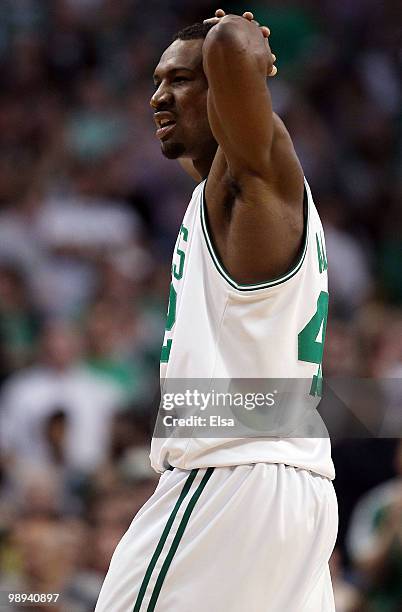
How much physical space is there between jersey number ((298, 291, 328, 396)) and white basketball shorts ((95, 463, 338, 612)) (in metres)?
0.27

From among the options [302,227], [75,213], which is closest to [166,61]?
[302,227]

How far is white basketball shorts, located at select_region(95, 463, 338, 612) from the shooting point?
2666 millimetres

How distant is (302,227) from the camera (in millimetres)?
2885

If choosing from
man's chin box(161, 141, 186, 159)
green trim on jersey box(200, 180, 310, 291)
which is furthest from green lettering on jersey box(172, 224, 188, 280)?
man's chin box(161, 141, 186, 159)

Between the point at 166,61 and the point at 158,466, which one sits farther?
the point at 166,61

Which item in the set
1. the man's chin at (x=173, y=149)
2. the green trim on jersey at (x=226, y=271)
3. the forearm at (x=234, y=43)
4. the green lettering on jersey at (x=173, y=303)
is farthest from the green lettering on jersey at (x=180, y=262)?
the forearm at (x=234, y=43)

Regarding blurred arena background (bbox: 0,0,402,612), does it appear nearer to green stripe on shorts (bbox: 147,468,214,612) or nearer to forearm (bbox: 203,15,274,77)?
green stripe on shorts (bbox: 147,468,214,612)

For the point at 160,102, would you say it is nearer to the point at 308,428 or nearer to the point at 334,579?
the point at 308,428

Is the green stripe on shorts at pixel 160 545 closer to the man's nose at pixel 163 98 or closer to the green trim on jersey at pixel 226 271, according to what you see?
the green trim on jersey at pixel 226 271

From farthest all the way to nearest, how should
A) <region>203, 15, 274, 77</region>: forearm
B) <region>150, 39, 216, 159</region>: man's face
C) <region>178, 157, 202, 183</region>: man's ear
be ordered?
<region>178, 157, 202, 183</region>: man's ear → <region>150, 39, 216, 159</region>: man's face → <region>203, 15, 274, 77</region>: forearm

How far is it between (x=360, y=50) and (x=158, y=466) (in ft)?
18.4

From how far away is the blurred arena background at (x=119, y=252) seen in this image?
4848 mm

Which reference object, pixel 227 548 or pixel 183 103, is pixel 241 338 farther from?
pixel 183 103

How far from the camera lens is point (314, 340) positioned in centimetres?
291
